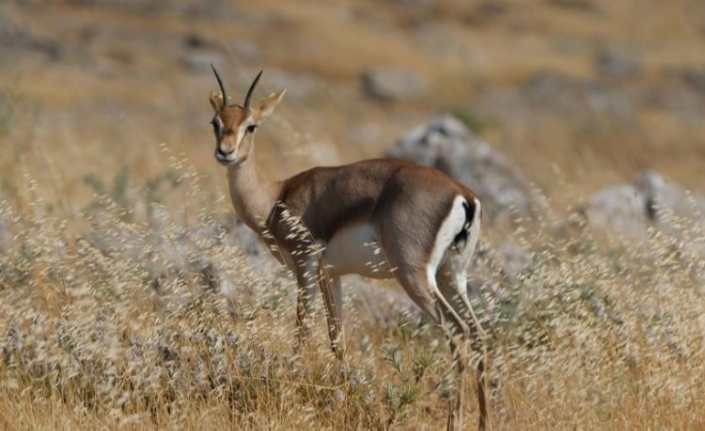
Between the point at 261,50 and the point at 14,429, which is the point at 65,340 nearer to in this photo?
the point at 14,429

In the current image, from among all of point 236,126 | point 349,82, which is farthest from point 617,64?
point 236,126

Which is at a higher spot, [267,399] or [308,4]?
[267,399]

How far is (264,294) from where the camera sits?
6.42 metres

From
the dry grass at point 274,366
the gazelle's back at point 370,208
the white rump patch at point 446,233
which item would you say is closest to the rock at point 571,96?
the gazelle's back at point 370,208

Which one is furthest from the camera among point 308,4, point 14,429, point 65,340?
point 308,4

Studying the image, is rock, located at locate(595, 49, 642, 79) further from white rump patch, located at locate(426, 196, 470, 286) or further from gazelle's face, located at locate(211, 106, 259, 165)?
white rump patch, located at locate(426, 196, 470, 286)

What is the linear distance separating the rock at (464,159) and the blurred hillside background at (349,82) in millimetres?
441

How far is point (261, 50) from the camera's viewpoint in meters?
40.8

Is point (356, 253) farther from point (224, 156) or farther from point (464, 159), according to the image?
point (464, 159)

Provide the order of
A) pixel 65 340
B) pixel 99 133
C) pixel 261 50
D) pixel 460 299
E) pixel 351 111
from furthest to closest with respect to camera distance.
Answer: pixel 261 50
pixel 351 111
pixel 99 133
pixel 460 299
pixel 65 340

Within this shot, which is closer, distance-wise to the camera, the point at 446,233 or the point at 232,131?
the point at 446,233

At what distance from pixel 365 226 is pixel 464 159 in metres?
5.90

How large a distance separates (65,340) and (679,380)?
2.79m

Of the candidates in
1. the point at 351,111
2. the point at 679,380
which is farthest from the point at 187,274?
the point at 351,111
